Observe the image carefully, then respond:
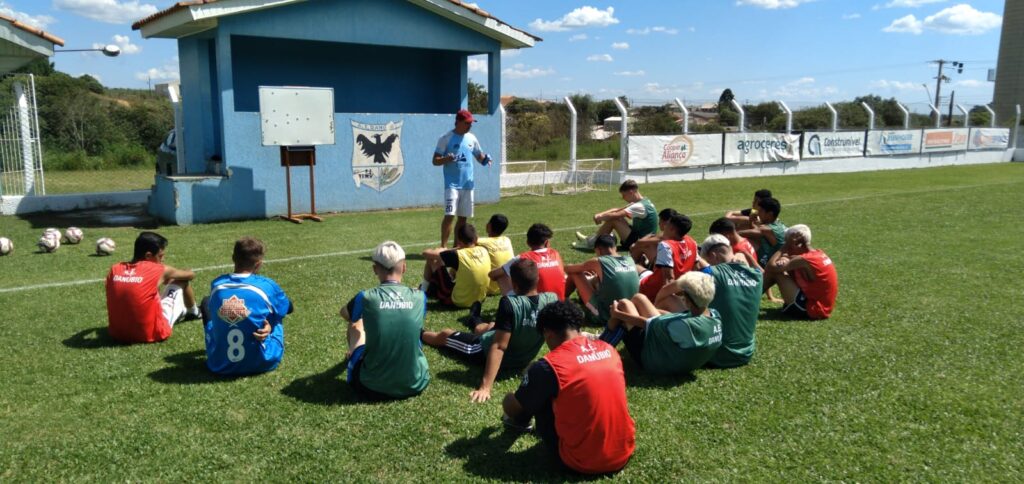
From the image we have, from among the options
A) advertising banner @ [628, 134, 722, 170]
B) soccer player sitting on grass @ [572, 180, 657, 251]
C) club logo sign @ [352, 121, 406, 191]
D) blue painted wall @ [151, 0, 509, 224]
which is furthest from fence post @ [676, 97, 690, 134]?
soccer player sitting on grass @ [572, 180, 657, 251]

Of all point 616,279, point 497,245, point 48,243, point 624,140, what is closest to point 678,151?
point 624,140

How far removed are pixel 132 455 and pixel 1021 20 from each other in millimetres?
66147

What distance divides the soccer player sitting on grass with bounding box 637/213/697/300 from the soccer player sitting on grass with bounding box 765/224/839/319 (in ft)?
3.44

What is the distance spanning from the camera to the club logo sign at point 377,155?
596 inches

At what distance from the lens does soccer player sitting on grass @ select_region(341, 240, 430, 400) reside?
4.73 metres

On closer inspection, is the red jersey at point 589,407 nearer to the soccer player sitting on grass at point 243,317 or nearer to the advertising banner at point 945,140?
the soccer player sitting on grass at point 243,317

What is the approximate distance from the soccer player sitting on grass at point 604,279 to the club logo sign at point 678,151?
53.6ft

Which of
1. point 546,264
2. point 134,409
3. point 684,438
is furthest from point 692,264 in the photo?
point 134,409

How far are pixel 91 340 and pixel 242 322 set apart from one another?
2062mm

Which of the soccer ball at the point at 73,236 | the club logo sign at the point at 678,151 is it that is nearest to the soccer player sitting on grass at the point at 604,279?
the soccer ball at the point at 73,236

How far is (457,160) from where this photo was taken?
1031 centimetres

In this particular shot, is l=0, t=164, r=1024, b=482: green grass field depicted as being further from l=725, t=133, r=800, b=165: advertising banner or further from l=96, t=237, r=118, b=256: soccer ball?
l=725, t=133, r=800, b=165: advertising banner

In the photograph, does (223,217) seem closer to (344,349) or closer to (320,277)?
(320,277)

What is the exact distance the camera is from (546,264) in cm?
624
